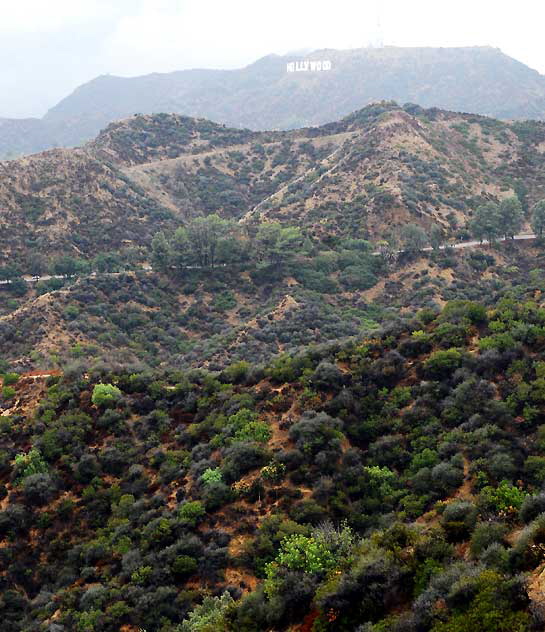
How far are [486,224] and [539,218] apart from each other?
943 centimetres

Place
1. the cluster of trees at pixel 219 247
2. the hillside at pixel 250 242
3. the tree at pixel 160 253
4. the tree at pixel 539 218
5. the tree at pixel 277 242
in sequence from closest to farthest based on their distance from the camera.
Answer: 1. the hillside at pixel 250 242
2. the tree at pixel 160 253
3. the cluster of trees at pixel 219 247
4. the tree at pixel 277 242
5. the tree at pixel 539 218

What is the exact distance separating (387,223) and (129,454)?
245 ft

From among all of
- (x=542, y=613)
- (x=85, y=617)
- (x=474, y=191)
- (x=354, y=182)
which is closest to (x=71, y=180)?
(x=354, y=182)

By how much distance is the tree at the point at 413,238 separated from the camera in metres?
88.8

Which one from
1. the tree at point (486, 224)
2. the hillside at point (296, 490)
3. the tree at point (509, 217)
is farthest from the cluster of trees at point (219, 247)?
the hillside at point (296, 490)

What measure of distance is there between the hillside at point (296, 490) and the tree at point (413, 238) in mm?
52290

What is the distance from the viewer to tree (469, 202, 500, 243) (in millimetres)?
91750

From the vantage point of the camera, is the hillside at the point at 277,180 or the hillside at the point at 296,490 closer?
the hillside at the point at 296,490

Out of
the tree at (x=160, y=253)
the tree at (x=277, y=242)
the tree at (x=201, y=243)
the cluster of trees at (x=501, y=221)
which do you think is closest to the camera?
the tree at (x=160, y=253)

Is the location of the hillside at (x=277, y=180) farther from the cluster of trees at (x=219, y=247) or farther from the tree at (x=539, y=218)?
the tree at (x=539, y=218)

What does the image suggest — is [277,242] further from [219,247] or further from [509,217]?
[509,217]

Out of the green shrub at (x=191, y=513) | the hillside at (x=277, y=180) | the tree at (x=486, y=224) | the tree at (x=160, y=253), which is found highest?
the hillside at (x=277, y=180)

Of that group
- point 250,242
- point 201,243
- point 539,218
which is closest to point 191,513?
point 201,243

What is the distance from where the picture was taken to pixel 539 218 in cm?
9250
